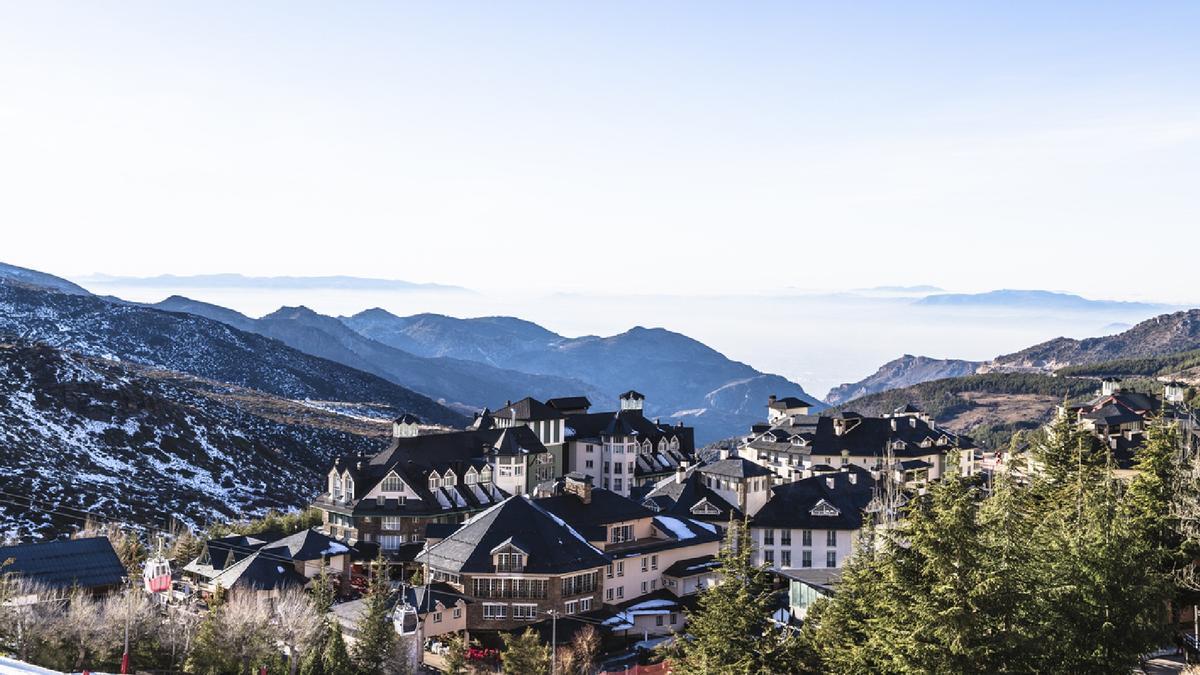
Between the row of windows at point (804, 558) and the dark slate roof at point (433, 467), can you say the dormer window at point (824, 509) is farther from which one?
the dark slate roof at point (433, 467)

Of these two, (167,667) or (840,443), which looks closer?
(167,667)

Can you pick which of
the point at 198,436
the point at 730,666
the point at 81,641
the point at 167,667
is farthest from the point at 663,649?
the point at 198,436

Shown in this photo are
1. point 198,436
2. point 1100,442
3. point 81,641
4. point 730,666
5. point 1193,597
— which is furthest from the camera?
point 198,436

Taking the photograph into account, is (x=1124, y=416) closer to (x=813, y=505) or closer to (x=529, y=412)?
(x=813, y=505)

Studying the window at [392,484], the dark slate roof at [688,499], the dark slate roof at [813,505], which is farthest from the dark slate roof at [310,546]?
the dark slate roof at [813,505]

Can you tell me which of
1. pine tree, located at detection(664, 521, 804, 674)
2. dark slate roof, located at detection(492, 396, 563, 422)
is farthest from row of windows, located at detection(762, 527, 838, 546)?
pine tree, located at detection(664, 521, 804, 674)

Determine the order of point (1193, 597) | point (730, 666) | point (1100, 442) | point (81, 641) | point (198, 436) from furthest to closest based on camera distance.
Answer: point (198, 436)
point (1100, 442)
point (1193, 597)
point (81, 641)
point (730, 666)

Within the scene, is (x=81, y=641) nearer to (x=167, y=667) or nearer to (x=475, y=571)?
(x=167, y=667)

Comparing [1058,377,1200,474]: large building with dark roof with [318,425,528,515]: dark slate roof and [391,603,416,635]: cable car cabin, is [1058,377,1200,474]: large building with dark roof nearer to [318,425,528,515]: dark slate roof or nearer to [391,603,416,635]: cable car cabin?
[318,425,528,515]: dark slate roof
